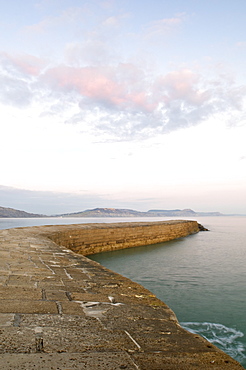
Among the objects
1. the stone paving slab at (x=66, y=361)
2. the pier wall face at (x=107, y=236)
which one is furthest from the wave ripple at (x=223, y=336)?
the pier wall face at (x=107, y=236)

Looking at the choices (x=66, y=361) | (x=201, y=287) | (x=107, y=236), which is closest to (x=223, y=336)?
(x=201, y=287)

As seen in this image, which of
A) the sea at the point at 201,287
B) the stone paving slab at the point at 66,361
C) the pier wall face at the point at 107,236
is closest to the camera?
the stone paving slab at the point at 66,361

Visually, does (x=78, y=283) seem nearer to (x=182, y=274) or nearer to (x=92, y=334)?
(x=92, y=334)

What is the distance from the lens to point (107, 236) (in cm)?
1545

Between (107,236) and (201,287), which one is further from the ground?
(107,236)

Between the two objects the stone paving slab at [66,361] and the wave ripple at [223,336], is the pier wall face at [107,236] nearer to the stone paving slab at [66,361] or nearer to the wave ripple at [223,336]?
the wave ripple at [223,336]

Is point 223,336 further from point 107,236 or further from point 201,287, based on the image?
point 107,236

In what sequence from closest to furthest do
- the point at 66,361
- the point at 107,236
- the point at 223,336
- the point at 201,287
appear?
the point at 66,361 → the point at 223,336 → the point at 201,287 → the point at 107,236

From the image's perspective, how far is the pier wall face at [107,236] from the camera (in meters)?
12.9

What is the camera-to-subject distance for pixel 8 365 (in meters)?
1.52

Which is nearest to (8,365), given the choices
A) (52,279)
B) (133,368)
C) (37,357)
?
(37,357)

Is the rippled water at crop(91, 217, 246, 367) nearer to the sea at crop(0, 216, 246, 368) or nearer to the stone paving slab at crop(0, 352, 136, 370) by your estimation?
the sea at crop(0, 216, 246, 368)

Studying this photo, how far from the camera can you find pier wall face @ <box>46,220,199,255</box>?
507 inches

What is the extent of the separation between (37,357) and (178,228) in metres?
24.0
